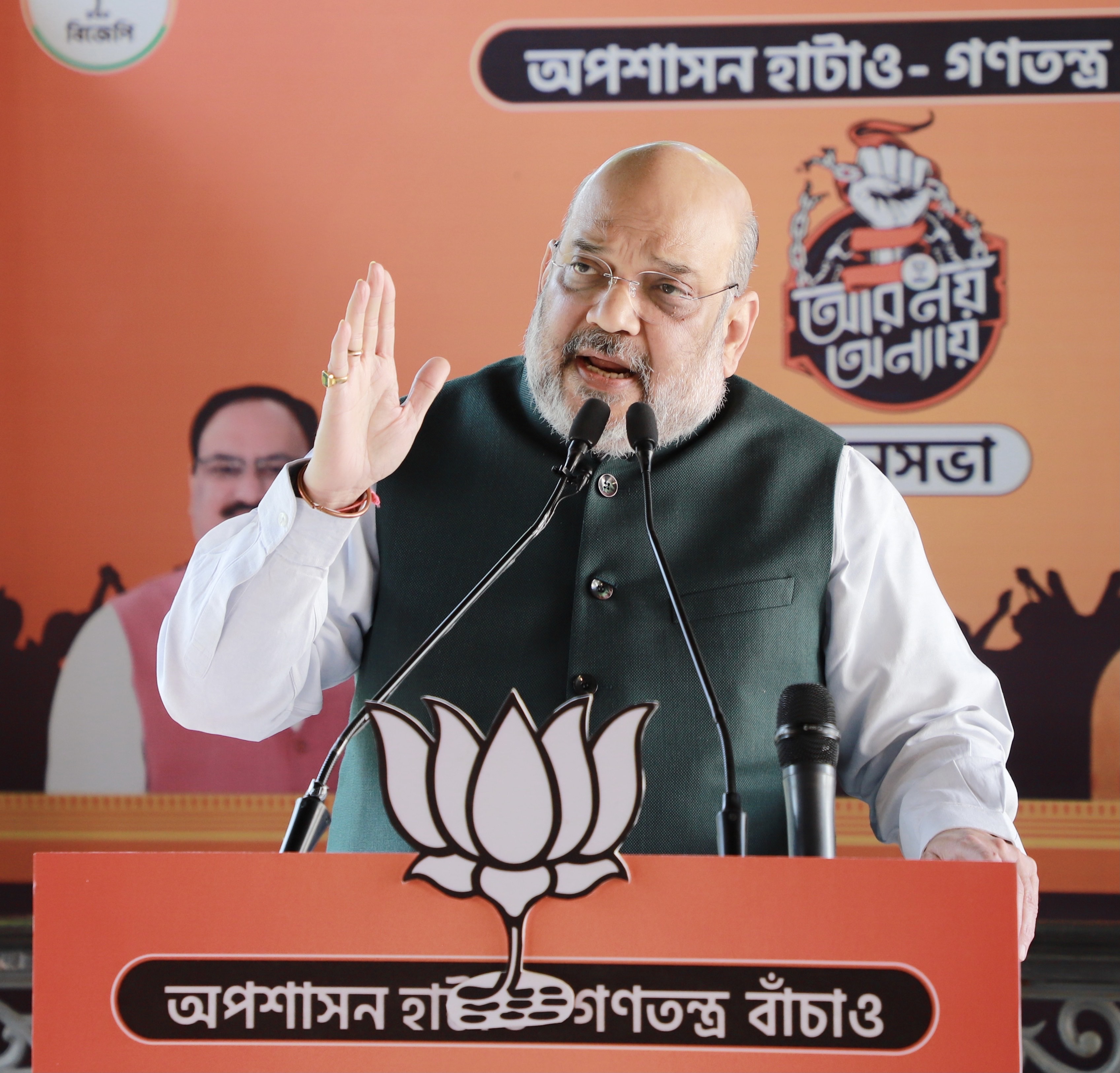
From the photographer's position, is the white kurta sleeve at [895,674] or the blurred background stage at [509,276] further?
the blurred background stage at [509,276]

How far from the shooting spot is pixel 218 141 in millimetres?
2721

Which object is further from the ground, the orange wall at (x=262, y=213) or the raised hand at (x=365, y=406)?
the orange wall at (x=262, y=213)

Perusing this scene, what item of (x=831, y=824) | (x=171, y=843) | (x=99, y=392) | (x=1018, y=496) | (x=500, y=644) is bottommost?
(x=171, y=843)

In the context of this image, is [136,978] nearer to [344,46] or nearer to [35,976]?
[35,976]

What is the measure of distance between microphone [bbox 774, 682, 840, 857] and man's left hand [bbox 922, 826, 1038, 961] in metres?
0.23

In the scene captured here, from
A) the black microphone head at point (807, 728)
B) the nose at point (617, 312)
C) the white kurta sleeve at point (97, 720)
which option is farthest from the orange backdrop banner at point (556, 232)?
the black microphone head at point (807, 728)

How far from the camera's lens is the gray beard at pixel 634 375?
5.09 ft

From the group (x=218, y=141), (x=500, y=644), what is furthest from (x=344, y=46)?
(x=500, y=644)

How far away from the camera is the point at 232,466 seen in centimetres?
269

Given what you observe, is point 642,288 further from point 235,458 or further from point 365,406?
point 235,458

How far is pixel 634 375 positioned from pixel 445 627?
1.93ft

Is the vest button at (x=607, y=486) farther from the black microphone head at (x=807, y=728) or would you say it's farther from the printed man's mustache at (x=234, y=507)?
the printed man's mustache at (x=234, y=507)

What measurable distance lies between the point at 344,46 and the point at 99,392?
3.24 ft

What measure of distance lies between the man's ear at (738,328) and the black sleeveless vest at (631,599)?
11cm
